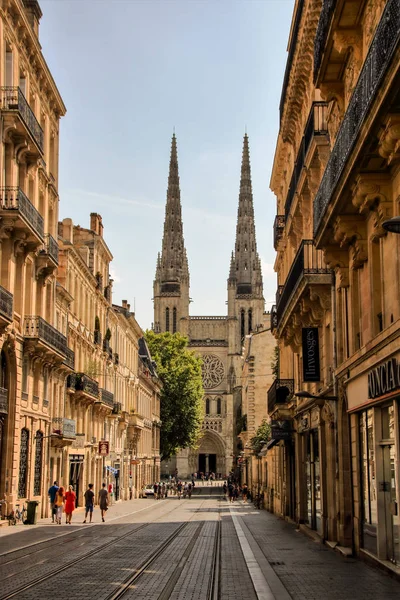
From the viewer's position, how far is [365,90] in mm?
13047

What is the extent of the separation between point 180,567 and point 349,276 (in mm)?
6717

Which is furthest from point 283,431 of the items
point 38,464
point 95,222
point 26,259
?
point 95,222

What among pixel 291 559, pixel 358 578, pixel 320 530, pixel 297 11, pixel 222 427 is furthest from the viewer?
pixel 222 427

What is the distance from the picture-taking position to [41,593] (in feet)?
43.2

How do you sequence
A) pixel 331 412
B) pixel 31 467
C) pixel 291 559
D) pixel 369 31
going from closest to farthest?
pixel 369 31, pixel 291 559, pixel 331 412, pixel 31 467

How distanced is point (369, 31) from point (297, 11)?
1021cm

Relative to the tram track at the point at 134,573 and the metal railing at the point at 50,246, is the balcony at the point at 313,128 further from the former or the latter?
the metal railing at the point at 50,246

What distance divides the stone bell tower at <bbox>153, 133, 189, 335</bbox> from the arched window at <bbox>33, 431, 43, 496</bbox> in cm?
10458

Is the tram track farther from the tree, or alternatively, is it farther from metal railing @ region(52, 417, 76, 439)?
the tree

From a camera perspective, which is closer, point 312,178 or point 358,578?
point 358,578

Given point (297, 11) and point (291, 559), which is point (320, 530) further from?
point (297, 11)

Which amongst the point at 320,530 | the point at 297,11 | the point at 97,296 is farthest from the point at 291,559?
the point at 97,296

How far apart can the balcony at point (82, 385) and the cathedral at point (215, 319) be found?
80.1 m

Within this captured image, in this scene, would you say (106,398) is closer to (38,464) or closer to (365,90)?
(38,464)
